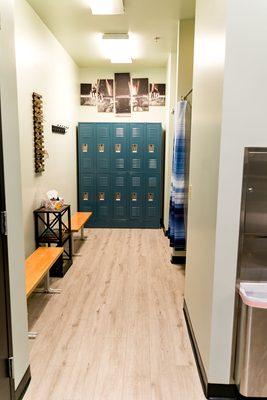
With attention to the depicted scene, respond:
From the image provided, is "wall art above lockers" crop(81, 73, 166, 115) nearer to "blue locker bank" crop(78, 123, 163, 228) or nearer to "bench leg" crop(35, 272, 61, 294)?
"blue locker bank" crop(78, 123, 163, 228)

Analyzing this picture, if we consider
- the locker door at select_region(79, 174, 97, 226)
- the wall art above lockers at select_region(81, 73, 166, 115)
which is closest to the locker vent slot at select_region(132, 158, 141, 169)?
the locker door at select_region(79, 174, 97, 226)

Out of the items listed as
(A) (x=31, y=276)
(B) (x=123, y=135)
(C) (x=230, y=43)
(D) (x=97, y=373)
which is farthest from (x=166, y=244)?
(C) (x=230, y=43)

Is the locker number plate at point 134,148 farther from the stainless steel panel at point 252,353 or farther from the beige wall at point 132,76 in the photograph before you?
the stainless steel panel at point 252,353

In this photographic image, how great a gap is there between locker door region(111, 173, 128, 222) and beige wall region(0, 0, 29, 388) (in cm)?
380

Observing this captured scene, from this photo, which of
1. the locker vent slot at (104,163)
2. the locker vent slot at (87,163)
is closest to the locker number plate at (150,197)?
the locker vent slot at (104,163)

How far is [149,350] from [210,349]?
2.06 ft

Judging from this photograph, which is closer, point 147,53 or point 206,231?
point 206,231

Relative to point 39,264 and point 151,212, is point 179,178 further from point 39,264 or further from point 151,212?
point 151,212

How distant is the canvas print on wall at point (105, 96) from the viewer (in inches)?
224

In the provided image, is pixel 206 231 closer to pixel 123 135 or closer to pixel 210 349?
pixel 210 349

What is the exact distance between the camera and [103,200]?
557 cm

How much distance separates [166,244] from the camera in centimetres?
471

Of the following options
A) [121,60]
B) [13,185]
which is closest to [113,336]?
[13,185]

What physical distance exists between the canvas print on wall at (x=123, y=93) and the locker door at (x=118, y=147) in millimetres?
574
